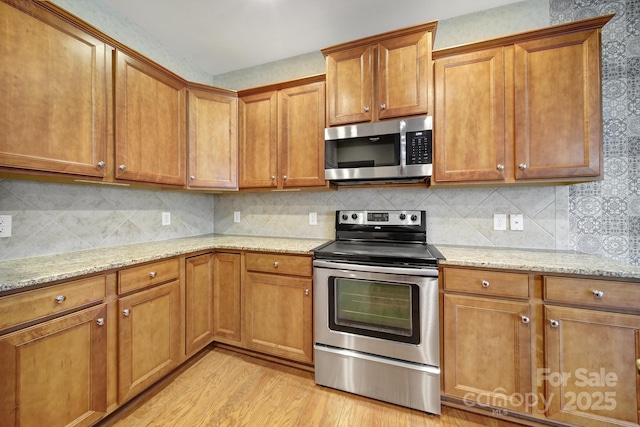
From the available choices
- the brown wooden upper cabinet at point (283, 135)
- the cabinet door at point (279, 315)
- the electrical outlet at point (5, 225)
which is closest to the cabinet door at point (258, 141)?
the brown wooden upper cabinet at point (283, 135)

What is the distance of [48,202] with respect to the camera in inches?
64.3

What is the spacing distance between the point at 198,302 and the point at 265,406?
36.1 inches

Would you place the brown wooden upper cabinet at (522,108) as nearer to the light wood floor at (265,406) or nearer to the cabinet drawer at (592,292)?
the cabinet drawer at (592,292)

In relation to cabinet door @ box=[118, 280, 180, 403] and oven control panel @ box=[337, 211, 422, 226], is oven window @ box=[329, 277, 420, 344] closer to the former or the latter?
oven control panel @ box=[337, 211, 422, 226]

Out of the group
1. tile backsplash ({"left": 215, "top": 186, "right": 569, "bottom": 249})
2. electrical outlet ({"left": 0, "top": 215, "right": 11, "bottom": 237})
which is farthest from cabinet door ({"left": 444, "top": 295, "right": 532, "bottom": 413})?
electrical outlet ({"left": 0, "top": 215, "right": 11, "bottom": 237})

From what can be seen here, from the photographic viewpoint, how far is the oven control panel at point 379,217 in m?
2.09

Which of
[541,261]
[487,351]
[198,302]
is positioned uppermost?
[541,261]

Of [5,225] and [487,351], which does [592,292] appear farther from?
[5,225]

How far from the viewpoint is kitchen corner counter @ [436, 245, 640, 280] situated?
1.26 meters

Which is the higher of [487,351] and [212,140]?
[212,140]

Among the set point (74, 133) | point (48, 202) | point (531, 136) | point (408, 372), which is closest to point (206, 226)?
point (48, 202)

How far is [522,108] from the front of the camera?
1.60 m

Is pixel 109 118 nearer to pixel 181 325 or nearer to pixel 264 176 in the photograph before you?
pixel 264 176

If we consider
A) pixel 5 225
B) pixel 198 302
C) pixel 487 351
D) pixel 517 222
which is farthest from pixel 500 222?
pixel 5 225
